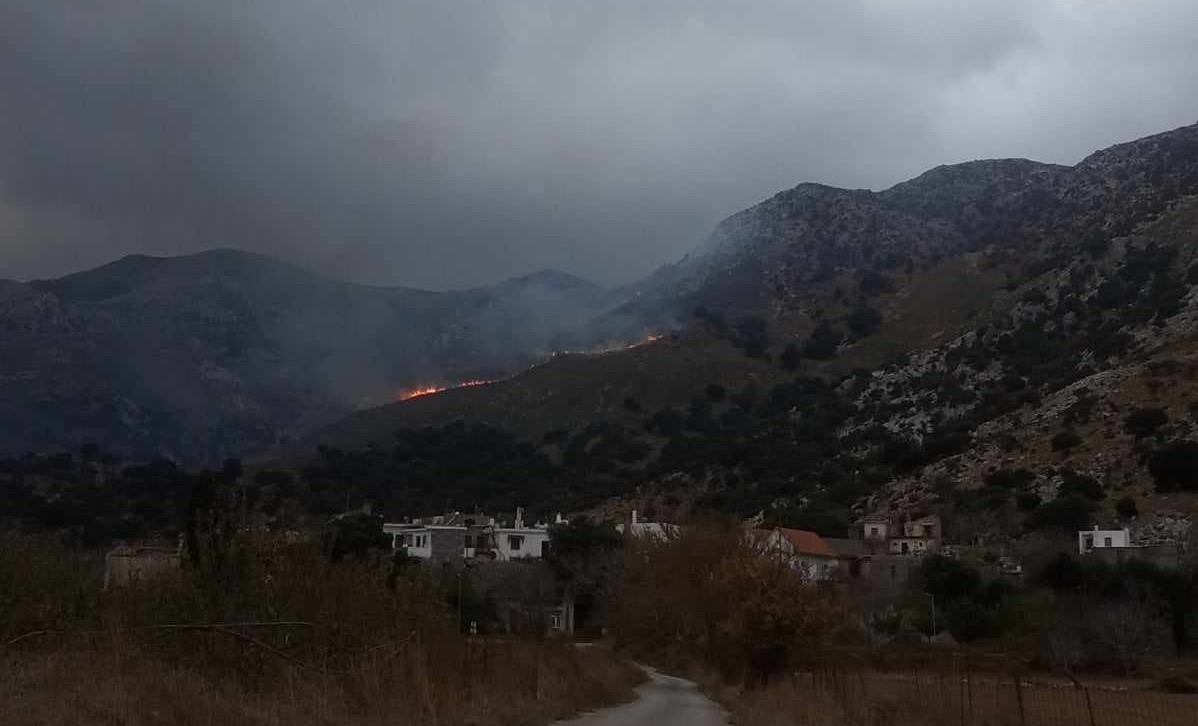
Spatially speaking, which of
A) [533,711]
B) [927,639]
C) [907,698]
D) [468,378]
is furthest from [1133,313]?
[468,378]

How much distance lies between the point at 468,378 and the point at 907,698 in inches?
6161

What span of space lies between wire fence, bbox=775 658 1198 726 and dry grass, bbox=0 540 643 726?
24.7 feet

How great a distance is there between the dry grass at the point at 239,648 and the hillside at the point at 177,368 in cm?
11583

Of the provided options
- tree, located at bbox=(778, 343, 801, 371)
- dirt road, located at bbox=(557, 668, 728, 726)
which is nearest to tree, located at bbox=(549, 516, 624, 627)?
dirt road, located at bbox=(557, 668, 728, 726)

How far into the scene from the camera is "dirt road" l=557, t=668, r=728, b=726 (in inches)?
864

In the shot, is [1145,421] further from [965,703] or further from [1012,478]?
[965,703]

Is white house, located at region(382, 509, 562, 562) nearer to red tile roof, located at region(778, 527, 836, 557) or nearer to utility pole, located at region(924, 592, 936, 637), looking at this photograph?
red tile roof, located at region(778, 527, 836, 557)

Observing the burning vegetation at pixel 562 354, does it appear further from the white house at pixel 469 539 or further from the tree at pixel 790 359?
the white house at pixel 469 539

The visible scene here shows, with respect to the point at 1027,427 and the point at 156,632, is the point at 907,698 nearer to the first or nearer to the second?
the point at 156,632

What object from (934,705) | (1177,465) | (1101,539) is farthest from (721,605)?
(1177,465)

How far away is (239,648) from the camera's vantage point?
12336 millimetres

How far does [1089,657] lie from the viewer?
45.3 m

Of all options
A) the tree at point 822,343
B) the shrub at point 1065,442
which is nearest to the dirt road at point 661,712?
the shrub at point 1065,442

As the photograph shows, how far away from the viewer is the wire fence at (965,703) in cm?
2138
